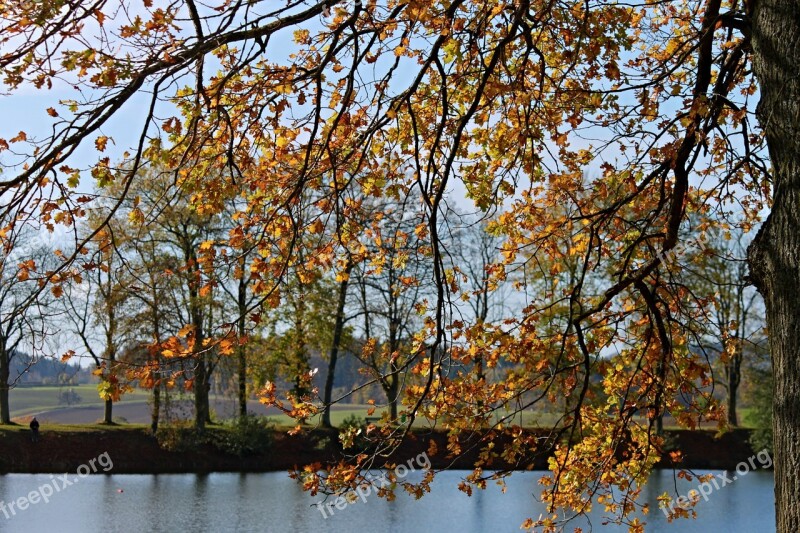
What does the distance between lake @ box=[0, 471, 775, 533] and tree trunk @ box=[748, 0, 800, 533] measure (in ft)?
39.3

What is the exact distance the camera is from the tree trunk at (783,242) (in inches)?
178

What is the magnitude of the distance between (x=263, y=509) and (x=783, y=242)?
54.4 ft

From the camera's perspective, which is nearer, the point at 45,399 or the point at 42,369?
the point at 42,369

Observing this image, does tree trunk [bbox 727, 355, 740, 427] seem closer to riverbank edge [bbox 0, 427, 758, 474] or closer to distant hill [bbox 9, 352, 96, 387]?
riverbank edge [bbox 0, 427, 758, 474]

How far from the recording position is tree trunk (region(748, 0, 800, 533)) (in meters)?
4.53

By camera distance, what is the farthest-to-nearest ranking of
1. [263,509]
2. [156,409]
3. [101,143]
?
1. [156,409]
2. [263,509]
3. [101,143]

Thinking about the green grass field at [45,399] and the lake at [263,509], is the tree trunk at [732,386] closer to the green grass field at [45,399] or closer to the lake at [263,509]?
the lake at [263,509]

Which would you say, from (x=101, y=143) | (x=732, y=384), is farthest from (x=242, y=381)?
(x=101, y=143)

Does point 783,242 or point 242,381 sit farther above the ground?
point 783,242

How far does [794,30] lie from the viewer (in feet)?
15.4

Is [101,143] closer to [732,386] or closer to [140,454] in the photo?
[140,454]

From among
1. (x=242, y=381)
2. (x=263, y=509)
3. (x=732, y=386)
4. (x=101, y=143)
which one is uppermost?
(x=101, y=143)

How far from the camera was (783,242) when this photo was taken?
464 centimetres

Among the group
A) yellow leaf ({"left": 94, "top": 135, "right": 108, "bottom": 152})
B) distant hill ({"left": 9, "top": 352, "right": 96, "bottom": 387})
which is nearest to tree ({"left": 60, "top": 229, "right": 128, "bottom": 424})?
distant hill ({"left": 9, "top": 352, "right": 96, "bottom": 387})
